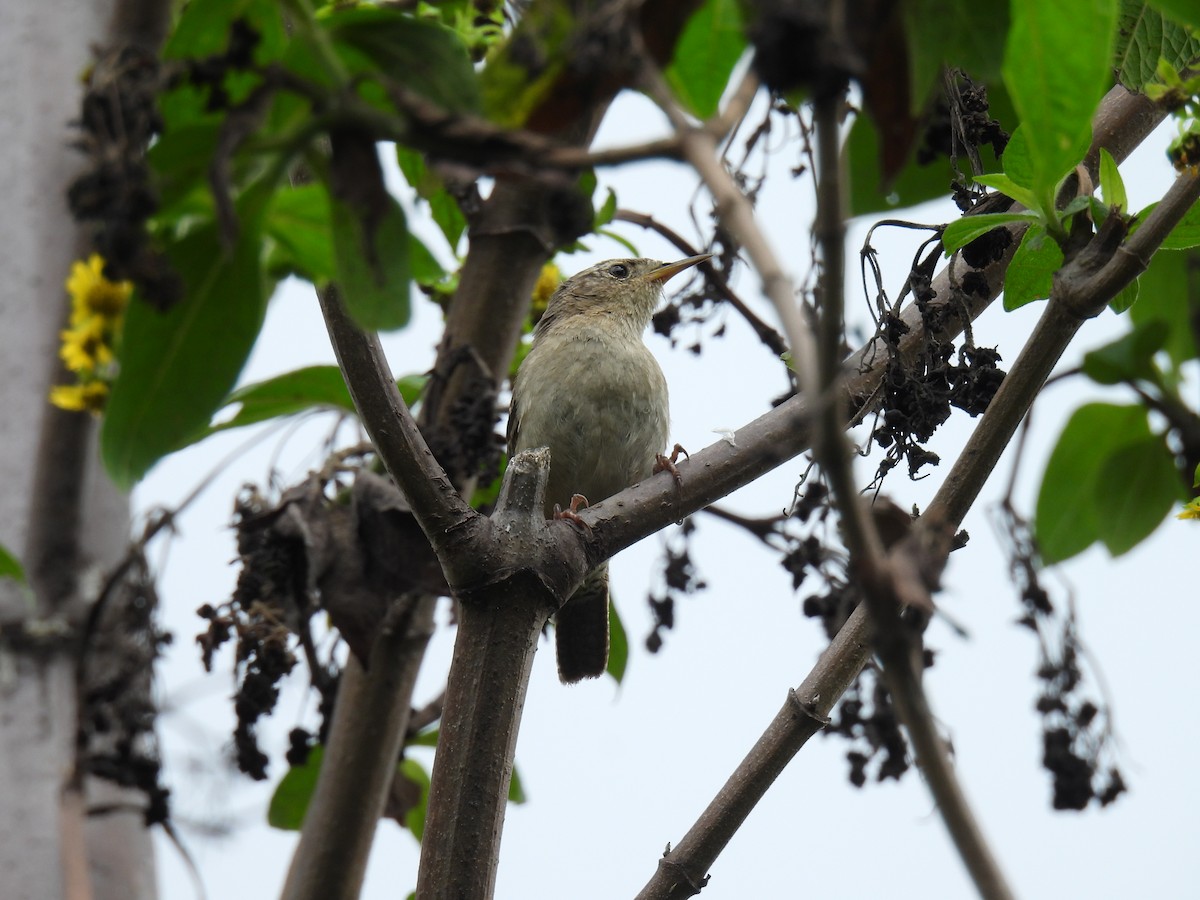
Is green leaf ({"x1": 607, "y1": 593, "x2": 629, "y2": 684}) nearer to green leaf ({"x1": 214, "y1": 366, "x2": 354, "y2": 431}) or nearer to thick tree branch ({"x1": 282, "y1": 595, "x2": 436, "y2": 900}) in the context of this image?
thick tree branch ({"x1": 282, "y1": 595, "x2": 436, "y2": 900})

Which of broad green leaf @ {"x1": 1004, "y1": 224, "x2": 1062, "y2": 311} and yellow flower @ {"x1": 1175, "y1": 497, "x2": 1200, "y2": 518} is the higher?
broad green leaf @ {"x1": 1004, "y1": 224, "x2": 1062, "y2": 311}

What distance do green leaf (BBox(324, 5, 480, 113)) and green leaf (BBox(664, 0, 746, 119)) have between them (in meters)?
0.26

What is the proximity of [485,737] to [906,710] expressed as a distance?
151cm

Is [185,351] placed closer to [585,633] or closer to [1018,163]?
[1018,163]

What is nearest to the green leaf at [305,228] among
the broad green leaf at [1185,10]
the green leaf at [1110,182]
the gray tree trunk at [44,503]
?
the broad green leaf at [1185,10]

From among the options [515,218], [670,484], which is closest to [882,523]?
[670,484]

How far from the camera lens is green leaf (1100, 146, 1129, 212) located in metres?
2.14

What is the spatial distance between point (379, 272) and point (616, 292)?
4.66 metres

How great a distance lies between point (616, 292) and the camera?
5852mm

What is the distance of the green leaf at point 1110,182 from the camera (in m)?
2.14

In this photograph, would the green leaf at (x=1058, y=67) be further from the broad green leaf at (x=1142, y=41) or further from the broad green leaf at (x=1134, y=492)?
the broad green leaf at (x=1134, y=492)

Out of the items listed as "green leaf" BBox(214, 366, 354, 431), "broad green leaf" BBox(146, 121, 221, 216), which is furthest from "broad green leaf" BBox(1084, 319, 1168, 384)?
"broad green leaf" BBox(146, 121, 221, 216)

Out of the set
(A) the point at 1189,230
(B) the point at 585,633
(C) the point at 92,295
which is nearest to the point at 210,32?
(C) the point at 92,295

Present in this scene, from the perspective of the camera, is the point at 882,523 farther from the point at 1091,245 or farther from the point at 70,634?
the point at 70,634
